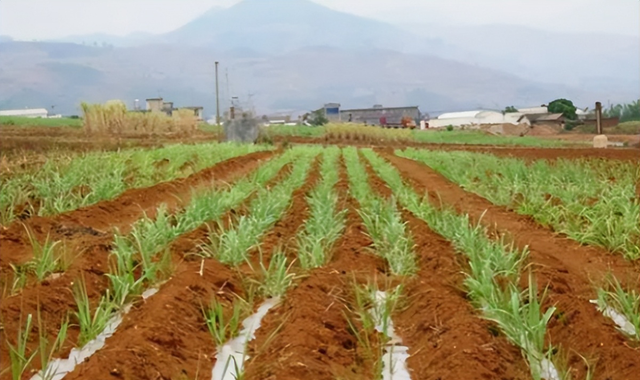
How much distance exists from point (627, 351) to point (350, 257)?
293cm

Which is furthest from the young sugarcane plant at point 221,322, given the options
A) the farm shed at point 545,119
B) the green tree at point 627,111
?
the green tree at point 627,111

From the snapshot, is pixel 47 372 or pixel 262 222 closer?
pixel 47 372

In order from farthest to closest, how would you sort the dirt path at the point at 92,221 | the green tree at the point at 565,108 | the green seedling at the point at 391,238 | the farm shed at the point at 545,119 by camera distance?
the green tree at the point at 565,108 → the farm shed at the point at 545,119 → the dirt path at the point at 92,221 → the green seedling at the point at 391,238

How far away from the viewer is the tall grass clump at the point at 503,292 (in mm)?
4137

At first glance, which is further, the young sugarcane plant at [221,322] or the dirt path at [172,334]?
the young sugarcane plant at [221,322]

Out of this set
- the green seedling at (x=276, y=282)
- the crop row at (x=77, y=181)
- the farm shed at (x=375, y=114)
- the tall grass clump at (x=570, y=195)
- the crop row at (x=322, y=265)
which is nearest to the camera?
the crop row at (x=322, y=265)

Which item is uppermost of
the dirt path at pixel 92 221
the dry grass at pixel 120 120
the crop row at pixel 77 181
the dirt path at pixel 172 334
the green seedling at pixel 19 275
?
the dry grass at pixel 120 120

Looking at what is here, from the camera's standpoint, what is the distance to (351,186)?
42.4ft

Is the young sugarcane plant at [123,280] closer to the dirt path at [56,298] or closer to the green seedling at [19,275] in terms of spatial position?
the dirt path at [56,298]

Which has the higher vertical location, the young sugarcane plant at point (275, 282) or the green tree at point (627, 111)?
the green tree at point (627, 111)

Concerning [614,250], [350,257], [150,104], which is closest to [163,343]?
[350,257]

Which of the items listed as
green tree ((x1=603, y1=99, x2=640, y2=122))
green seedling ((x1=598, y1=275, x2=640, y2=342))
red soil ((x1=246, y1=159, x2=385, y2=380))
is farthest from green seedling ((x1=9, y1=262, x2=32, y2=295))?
green tree ((x1=603, y1=99, x2=640, y2=122))

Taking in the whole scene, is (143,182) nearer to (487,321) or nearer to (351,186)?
(351,186)

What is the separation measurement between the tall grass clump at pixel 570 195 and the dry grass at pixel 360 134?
23.4 m
